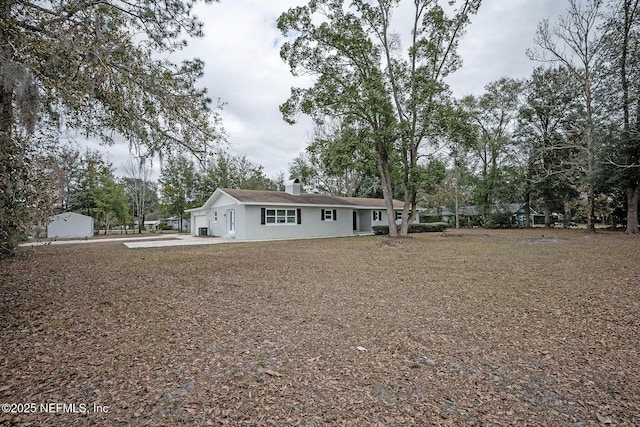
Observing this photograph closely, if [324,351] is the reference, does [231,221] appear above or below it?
above

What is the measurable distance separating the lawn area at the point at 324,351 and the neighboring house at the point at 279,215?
38.6 ft

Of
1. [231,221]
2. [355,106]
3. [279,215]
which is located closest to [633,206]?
[355,106]

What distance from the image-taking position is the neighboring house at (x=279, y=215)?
18.3 meters

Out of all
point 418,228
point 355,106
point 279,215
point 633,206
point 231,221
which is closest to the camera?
point 355,106

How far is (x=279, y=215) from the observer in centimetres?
1947

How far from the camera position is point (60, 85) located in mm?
4355

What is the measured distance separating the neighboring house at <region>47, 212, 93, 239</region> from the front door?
12.9 meters

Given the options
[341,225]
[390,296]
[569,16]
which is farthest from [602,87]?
[390,296]

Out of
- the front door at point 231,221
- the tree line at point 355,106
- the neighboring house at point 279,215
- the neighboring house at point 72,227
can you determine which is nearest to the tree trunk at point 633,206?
the tree line at point 355,106

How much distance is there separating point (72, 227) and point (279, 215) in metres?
17.3

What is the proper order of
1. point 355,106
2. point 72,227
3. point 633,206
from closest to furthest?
point 355,106, point 633,206, point 72,227

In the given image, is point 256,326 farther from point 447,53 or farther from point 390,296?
point 447,53

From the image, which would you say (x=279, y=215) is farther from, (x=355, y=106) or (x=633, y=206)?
(x=633, y=206)

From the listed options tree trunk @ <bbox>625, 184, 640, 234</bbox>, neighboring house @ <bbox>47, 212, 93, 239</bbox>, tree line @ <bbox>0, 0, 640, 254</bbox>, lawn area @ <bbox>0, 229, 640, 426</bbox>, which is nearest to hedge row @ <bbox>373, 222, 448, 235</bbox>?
tree line @ <bbox>0, 0, 640, 254</bbox>
